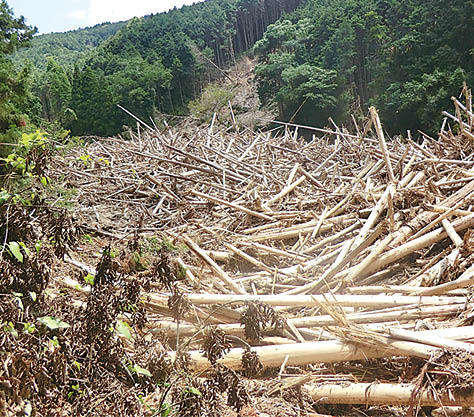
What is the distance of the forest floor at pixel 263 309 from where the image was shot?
1.73m

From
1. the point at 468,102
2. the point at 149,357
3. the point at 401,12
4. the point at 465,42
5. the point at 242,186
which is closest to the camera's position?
the point at 149,357

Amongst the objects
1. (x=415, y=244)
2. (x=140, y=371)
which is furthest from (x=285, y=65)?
(x=140, y=371)

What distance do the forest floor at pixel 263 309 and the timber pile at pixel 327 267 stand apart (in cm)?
1

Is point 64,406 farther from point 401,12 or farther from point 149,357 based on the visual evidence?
point 401,12

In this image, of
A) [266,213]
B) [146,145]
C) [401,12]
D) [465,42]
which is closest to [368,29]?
[401,12]

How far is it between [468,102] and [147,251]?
3804 millimetres

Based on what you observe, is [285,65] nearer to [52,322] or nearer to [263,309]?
[263,309]

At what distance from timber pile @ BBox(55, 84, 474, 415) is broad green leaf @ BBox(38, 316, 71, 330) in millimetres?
527

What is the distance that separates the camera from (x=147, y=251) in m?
4.35

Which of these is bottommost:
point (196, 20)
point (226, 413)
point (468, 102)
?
point (226, 413)

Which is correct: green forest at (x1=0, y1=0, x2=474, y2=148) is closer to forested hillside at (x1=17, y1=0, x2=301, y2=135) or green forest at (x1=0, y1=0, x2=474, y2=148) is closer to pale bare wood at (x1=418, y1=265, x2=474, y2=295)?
forested hillside at (x1=17, y1=0, x2=301, y2=135)

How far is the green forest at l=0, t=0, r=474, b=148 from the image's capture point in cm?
2352

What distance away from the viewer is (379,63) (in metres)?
27.9

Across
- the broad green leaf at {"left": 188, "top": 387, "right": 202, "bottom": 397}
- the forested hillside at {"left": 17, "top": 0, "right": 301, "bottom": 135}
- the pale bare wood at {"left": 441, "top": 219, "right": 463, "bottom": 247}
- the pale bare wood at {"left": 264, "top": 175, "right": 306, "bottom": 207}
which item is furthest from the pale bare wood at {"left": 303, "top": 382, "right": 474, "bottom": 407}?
the forested hillside at {"left": 17, "top": 0, "right": 301, "bottom": 135}
